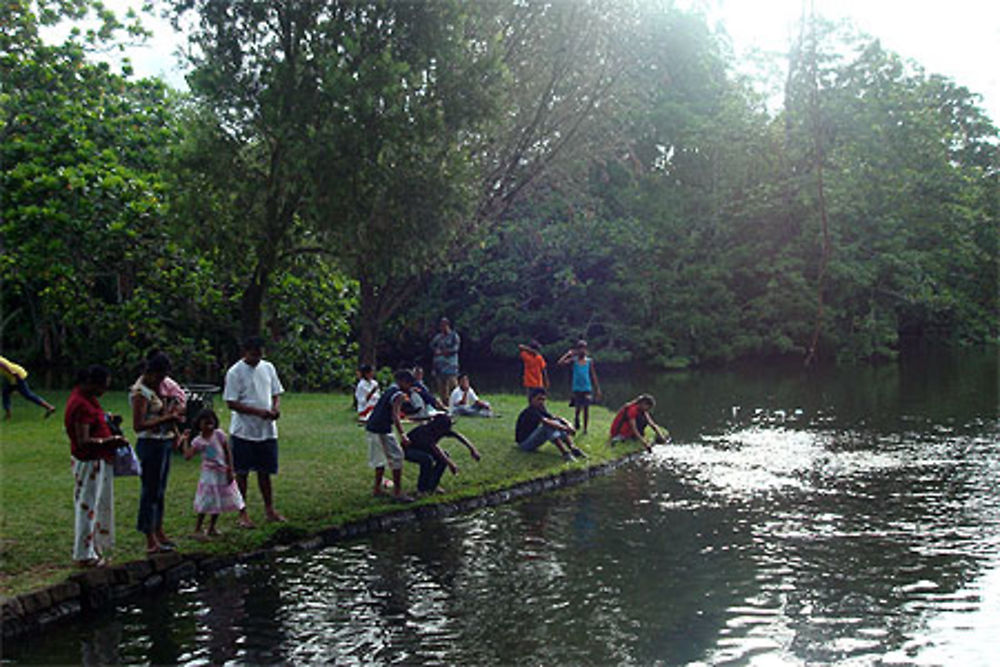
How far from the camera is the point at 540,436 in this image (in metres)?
15.7

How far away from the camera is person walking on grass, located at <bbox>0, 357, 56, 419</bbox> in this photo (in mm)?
11227

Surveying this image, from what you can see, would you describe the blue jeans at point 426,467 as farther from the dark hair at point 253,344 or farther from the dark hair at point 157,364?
the dark hair at point 157,364

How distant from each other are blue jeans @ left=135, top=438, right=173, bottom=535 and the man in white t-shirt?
1107 mm

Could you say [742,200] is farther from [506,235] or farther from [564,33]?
[564,33]

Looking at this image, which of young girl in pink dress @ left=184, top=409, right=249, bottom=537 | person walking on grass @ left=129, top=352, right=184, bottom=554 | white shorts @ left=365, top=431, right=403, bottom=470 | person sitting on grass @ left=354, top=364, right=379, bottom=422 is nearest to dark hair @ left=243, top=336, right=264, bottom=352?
young girl in pink dress @ left=184, top=409, right=249, bottom=537

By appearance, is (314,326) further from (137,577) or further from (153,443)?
(137,577)

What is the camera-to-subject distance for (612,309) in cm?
4606

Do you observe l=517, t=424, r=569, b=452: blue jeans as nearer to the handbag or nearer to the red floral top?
the handbag

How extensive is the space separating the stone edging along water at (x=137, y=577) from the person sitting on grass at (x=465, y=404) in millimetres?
7745

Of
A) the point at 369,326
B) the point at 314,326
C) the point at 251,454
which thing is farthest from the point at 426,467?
the point at 314,326

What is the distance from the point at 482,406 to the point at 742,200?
3088 centimetres

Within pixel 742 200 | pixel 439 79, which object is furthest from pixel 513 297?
pixel 439 79

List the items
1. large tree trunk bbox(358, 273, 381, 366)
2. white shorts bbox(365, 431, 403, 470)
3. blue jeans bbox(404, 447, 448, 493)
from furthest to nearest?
1. large tree trunk bbox(358, 273, 381, 366)
2. blue jeans bbox(404, 447, 448, 493)
3. white shorts bbox(365, 431, 403, 470)

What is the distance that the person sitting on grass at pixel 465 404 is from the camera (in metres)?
20.0
